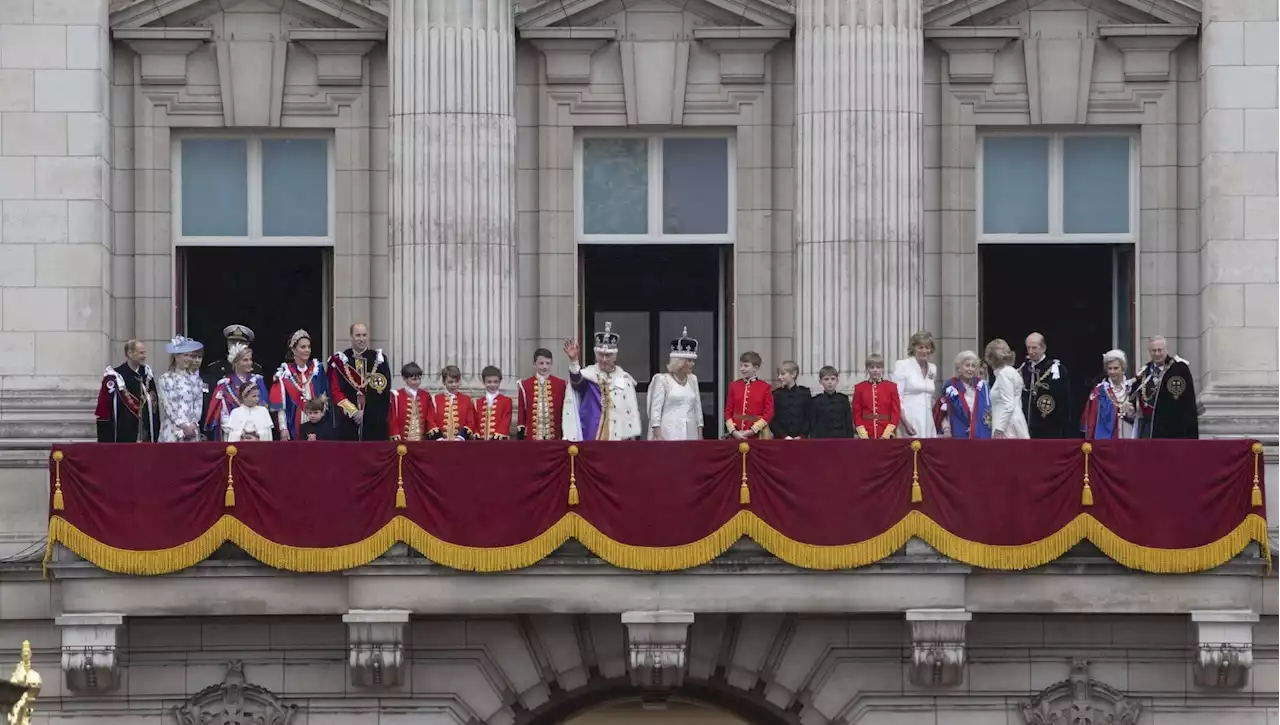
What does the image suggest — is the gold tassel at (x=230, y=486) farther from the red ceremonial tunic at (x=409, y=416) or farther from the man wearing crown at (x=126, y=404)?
the red ceremonial tunic at (x=409, y=416)

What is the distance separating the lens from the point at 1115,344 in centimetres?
5097

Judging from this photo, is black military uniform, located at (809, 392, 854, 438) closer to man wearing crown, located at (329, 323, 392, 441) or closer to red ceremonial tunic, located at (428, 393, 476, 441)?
red ceremonial tunic, located at (428, 393, 476, 441)

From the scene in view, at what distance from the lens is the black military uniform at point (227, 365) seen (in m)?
47.9

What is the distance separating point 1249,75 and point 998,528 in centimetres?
781

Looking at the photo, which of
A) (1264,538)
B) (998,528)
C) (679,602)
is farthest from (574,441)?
(1264,538)

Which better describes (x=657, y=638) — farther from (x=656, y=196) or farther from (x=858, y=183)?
(x=656, y=196)

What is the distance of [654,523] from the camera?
151 ft

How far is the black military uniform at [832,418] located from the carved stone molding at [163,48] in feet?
32.8

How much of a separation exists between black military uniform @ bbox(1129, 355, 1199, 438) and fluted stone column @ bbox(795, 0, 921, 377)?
11.7 ft

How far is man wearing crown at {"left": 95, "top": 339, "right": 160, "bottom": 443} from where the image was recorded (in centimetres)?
4750

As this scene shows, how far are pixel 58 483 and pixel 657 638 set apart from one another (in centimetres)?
764

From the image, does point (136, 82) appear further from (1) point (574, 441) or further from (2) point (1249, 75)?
(2) point (1249, 75)

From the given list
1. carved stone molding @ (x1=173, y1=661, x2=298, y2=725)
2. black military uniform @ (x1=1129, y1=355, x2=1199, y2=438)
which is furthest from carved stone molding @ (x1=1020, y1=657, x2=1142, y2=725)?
carved stone molding @ (x1=173, y1=661, x2=298, y2=725)

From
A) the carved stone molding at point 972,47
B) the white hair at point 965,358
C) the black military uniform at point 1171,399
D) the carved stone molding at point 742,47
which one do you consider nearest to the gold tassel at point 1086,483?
the black military uniform at point 1171,399
